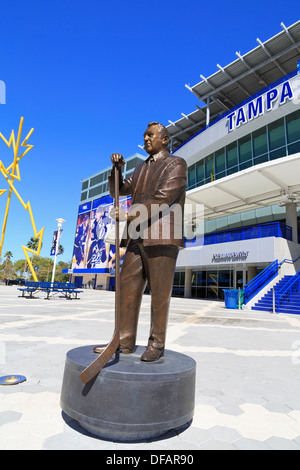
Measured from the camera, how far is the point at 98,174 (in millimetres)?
57625

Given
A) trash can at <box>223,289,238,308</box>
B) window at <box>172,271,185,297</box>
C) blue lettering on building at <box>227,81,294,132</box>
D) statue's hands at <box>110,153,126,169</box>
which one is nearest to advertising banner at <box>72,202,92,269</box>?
window at <box>172,271,185,297</box>

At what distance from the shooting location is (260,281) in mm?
15094

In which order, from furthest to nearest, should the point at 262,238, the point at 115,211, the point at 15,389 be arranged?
the point at 262,238 → the point at 15,389 → the point at 115,211

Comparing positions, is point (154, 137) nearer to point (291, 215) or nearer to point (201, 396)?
point (201, 396)

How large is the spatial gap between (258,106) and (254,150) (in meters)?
2.64

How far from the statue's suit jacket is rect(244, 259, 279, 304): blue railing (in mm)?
13094

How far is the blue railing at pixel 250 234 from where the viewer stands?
1616cm

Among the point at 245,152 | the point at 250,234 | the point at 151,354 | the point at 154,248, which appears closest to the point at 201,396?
the point at 151,354

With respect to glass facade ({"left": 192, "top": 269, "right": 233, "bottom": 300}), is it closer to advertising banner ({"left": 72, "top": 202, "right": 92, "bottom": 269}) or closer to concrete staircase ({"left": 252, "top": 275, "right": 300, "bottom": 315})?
concrete staircase ({"left": 252, "top": 275, "right": 300, "bottom": 315})

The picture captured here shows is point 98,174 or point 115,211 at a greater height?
point 98,174

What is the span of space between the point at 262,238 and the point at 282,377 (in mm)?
13661
